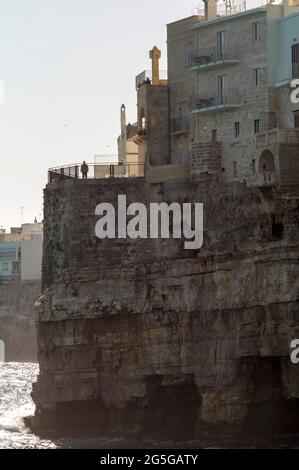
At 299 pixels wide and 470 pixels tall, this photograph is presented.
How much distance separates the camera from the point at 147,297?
258ft

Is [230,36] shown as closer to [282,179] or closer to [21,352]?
[282,179]

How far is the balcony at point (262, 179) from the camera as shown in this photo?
7800 cm

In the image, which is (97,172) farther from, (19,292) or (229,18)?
(19,292)

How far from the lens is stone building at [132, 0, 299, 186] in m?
79.2

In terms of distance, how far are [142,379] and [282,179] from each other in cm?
1004

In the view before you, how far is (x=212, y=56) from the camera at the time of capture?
82.9 m

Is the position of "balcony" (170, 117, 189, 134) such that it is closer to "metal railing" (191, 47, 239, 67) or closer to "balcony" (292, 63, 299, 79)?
"metal railing" (191, 47, 239, 67)

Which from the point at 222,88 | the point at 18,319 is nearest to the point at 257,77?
the point at 222,88

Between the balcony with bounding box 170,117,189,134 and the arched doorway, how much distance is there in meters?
6.59

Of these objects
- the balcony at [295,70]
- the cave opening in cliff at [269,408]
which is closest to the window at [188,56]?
the balcony at [295,70]

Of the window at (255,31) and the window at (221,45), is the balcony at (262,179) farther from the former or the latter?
the window at (221,45)

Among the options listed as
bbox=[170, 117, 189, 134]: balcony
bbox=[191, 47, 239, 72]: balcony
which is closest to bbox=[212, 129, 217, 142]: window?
bbox=[170, 117, 189, 134]: balcony
